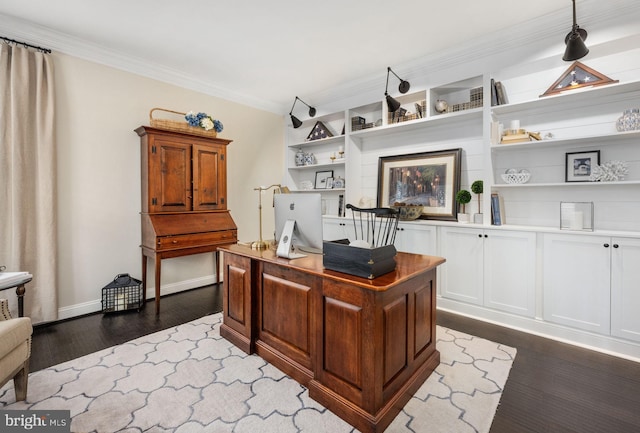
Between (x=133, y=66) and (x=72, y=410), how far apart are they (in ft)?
11.2

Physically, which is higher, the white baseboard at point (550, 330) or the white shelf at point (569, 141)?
the white shelf at point (569, 141)

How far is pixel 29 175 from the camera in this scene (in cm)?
280

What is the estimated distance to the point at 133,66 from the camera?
346 centimetres

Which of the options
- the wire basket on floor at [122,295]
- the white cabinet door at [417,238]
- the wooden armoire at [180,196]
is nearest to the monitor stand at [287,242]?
the wooden armoire at [180,196]

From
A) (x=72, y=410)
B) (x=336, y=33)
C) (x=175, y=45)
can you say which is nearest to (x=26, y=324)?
(x=72, y=410)

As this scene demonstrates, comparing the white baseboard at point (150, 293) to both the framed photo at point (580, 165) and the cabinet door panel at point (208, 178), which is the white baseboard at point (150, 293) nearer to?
the cabinet door panel at point (208, 178)

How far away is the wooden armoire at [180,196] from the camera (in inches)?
131

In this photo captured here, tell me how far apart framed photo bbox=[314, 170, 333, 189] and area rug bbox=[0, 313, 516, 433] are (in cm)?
295

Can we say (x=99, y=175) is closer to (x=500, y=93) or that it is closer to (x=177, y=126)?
(x=177, y=126)

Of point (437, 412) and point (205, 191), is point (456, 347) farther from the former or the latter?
point (205, 191)

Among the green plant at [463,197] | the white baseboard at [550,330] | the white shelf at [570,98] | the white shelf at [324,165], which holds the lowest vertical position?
the white baseboard at [550,330]

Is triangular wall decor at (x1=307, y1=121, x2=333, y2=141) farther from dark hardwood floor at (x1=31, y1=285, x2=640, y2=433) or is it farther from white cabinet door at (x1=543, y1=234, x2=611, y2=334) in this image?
white cabinet door at (x1=543, y1=234, x2=611, y2=334)

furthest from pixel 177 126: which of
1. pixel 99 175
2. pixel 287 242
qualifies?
pixel 287 242

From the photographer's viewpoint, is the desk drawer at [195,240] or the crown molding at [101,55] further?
the desk drawer at [195,240]
